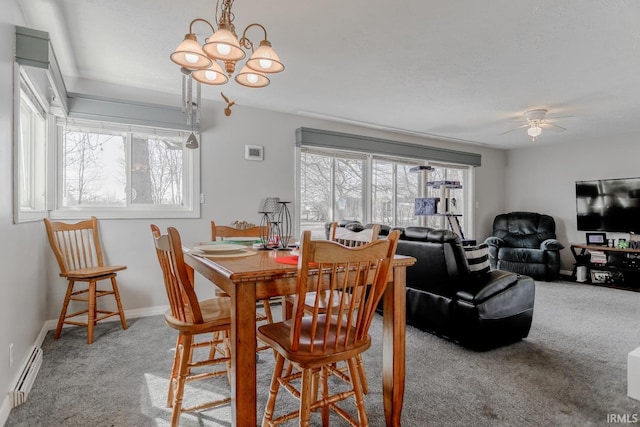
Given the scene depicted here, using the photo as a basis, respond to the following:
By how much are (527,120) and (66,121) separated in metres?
5.08

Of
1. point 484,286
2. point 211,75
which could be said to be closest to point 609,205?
point 484,286

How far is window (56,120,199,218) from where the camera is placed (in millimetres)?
3316

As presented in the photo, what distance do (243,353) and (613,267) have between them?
18.9 ft

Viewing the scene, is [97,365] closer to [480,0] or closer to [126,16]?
[126,16]

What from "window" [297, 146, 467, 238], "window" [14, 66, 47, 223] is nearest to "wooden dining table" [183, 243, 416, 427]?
"window" [14, 66, 47, 223]

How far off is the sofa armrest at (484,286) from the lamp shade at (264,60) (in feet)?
6.60

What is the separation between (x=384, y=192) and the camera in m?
5.49

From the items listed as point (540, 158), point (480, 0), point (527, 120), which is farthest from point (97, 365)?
point (540, 158)

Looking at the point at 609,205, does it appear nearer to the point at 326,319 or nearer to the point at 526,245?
the point at 526,245

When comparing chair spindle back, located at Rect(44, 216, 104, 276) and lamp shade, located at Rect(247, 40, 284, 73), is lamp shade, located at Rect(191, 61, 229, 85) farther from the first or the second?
chair spindle back, located at Rect(44, 216, 104, 276)

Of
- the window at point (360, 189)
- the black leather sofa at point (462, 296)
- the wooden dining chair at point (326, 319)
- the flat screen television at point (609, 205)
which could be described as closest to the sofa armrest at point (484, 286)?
the black leather sofa at point (462, 296)

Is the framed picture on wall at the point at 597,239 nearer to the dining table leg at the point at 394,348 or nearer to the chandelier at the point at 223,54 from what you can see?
the dining table leg at the point at 394,348

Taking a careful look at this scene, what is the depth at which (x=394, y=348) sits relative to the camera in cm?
166

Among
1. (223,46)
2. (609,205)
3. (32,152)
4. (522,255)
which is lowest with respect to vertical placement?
(522,255)
